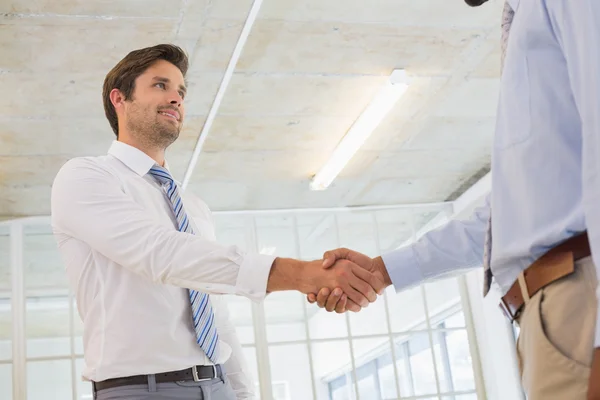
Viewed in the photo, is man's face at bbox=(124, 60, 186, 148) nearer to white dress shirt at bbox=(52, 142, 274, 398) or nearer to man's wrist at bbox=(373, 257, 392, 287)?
white dress shirt at bbox=(52, 142, 274, 398)

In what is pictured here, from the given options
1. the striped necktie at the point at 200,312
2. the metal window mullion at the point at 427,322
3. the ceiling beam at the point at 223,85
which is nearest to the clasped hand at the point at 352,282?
the striped necktie at the point at 200,312

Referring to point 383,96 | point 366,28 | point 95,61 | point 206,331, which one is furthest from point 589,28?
point 383,96

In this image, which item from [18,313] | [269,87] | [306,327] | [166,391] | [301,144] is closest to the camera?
[166,391]

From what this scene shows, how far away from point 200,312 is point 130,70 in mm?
887

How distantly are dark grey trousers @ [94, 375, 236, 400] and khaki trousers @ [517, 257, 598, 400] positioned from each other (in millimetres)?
983

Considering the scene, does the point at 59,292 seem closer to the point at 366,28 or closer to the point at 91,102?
the point at 91,102

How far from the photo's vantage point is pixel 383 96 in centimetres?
520

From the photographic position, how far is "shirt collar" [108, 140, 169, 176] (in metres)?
2.16

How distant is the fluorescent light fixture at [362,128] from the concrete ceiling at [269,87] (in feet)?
0.21

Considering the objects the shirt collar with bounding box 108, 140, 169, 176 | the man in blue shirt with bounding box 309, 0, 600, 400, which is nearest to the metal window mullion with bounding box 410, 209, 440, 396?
the shirt collar with bounding box 108, 140, 169, 176

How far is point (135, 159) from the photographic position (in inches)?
85.4

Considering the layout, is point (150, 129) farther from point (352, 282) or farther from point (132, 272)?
point (352, 282)

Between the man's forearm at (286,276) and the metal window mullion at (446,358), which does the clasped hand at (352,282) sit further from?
the metal window mullion at (446,358)

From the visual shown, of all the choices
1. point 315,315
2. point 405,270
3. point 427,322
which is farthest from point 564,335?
point 315,315
